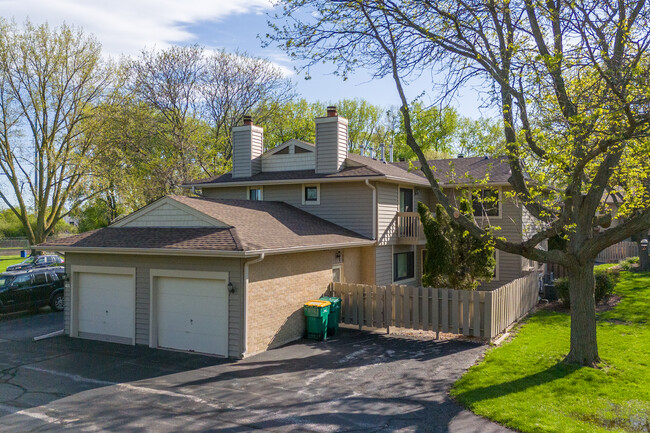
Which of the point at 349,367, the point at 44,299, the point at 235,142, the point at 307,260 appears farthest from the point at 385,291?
the point at 44,299

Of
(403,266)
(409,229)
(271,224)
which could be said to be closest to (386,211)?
(409,229)

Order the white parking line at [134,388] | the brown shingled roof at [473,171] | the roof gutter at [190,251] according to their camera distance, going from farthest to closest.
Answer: the brown shingled roof at [473,171], the roof gutter at [190,251], the white parking line at [134,388]

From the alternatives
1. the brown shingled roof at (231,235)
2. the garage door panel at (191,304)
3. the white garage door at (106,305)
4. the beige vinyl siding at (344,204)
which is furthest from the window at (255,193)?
the garage door panel at (191,304)

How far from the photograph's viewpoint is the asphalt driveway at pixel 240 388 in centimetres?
796

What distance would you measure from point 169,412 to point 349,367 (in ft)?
13.7

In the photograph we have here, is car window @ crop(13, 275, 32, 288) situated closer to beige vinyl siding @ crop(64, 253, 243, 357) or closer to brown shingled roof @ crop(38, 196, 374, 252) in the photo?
brown shingled roof @ crop(38, 196, 374, 252)

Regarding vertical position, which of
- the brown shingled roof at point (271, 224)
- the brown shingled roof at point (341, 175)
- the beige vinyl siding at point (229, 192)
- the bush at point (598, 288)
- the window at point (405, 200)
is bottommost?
the bush at point (598, 288)

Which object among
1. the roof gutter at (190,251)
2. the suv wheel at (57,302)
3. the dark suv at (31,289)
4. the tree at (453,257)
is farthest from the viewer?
the suv wheel at (57,302)

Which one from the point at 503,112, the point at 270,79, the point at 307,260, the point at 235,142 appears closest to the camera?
the point at 503,112

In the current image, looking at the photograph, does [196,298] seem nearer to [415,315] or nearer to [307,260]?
[307,260]

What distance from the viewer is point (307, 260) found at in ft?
47.5

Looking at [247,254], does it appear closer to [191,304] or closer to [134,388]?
[191,304]

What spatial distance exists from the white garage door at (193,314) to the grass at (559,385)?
19.8 ft

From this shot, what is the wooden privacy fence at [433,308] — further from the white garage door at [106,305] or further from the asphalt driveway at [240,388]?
the white garage door at [106,305]
